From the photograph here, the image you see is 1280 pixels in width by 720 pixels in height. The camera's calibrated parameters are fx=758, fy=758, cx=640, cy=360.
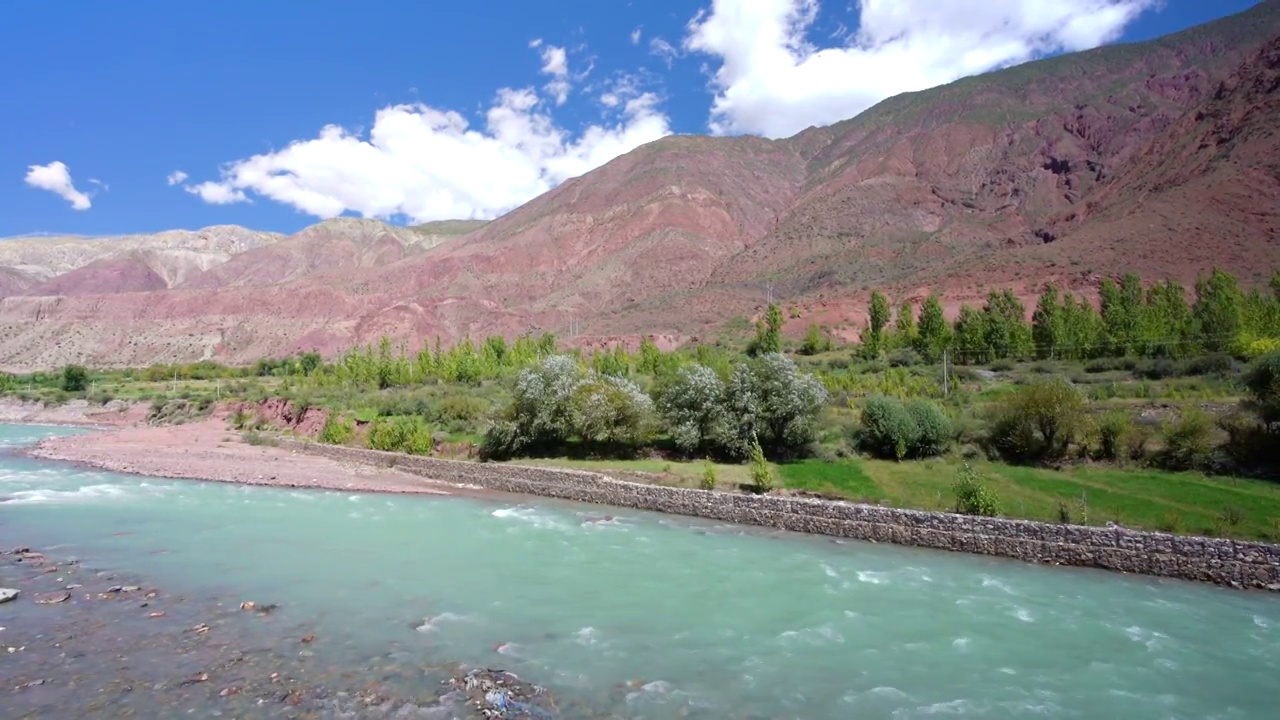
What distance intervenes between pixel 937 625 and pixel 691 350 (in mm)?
63024

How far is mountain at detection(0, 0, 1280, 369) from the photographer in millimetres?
80938

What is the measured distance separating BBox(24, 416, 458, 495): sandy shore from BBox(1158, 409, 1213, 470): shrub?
27.5 meters

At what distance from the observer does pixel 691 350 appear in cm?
7850

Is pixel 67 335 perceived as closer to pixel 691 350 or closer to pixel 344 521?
A: pixel 691 350

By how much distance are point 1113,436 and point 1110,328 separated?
1207 inches

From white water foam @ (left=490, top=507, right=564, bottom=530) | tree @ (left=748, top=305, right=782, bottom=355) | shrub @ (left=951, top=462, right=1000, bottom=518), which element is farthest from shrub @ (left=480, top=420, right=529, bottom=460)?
tree @ (left=748, top=305, right=782, bottom=355)

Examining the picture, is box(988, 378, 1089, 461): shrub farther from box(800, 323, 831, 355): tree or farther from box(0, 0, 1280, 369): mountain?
box(0, 0, 1280, 369): mountain

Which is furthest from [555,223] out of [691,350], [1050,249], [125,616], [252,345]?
[125,616]

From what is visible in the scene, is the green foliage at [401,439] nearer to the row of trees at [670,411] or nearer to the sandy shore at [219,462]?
the sandy shore at [219,462]

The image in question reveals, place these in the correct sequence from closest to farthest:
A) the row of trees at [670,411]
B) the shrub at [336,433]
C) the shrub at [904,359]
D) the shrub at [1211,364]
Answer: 1. the row of trees at [670,411]
2. the shrub at [1211,364]
3. the shrub at [336,433]
4. the shrub at [904,359]

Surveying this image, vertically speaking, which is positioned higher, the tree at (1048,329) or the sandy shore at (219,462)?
the tree at (1048,329)

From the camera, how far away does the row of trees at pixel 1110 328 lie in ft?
157

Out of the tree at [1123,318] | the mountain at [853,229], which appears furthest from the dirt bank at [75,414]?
the tree at [1123,318]

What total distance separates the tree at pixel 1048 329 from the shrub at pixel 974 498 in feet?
122
